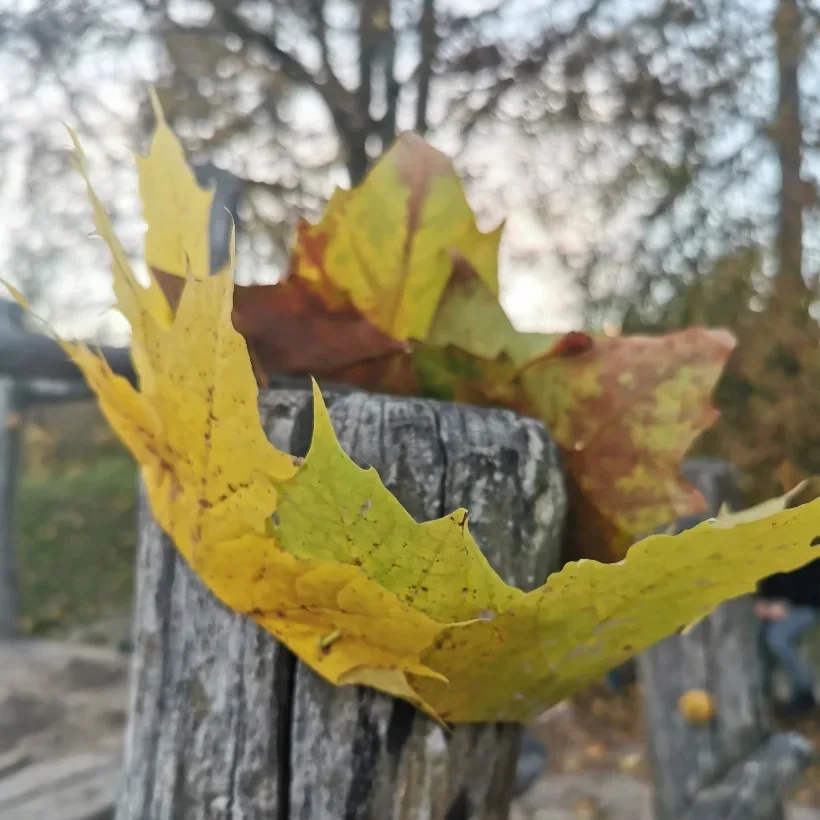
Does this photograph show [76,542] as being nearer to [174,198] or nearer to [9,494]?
[9,494]

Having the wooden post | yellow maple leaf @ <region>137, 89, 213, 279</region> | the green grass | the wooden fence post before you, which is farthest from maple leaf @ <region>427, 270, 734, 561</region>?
the green grass

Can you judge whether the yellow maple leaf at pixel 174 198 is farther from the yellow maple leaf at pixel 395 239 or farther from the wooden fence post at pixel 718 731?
the wooden fence post at pixel 718 731

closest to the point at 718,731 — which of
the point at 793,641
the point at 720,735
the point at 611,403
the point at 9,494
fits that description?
the point at 720,735

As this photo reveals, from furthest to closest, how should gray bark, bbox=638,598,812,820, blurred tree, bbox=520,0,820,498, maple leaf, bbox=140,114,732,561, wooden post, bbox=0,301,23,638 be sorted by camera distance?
wooden post, bbox=0,301,23,638
blurred tree, bbox=520,0,820,498
gray bark, bbox=638,598,812,820
maple leaf, bbox=140,114,732,561

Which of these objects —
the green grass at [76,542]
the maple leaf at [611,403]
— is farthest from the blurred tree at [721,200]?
the green grass at [76,542]

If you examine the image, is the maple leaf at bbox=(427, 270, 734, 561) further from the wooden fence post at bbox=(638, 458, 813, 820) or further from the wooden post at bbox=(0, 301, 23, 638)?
the wooden post at bbox=(0, 301, 23, 638)

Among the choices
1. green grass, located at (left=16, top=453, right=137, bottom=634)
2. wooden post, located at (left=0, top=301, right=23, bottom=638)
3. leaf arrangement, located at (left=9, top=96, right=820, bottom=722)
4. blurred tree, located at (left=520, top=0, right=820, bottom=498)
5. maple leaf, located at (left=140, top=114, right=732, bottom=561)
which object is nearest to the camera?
leaf arrangement, located at (left=9, top=96, right=820, bottom=722)
